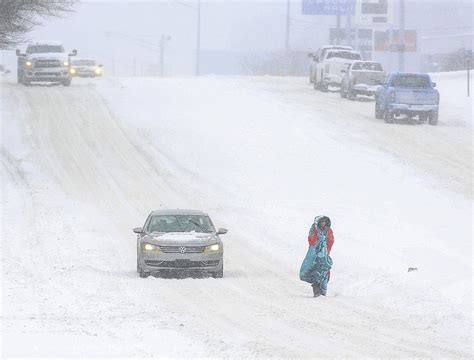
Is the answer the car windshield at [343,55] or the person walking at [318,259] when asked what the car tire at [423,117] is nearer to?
the car windshield at [343,55]

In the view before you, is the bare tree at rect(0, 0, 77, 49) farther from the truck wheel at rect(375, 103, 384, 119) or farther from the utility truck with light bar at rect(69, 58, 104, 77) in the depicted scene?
the utility truck with light bar at rect(69, 58, 104, 77)

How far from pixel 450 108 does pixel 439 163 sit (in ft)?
41.3

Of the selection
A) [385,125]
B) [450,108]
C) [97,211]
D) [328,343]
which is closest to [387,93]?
[385,125]

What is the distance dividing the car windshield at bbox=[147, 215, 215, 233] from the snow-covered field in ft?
3.62

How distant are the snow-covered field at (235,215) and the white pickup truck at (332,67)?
1005 millimetres

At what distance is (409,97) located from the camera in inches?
1715

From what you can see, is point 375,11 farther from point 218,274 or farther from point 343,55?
point 218,274

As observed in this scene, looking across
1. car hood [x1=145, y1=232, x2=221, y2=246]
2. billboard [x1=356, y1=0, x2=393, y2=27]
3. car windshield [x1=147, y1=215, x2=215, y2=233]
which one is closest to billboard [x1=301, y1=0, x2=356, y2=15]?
billboard [x1=356, y1=0, x2=393, y2=27]

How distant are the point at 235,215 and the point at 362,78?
71.8 feet

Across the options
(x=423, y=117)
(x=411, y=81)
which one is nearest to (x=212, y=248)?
(x=411, y=81)

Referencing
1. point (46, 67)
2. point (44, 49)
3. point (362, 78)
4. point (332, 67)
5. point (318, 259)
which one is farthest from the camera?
point (332, 67)

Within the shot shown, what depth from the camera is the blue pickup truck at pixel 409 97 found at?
1715 inches

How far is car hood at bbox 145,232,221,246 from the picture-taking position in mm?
21594

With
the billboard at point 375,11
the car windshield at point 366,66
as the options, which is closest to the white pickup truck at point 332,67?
the car windshield at point 366,66
